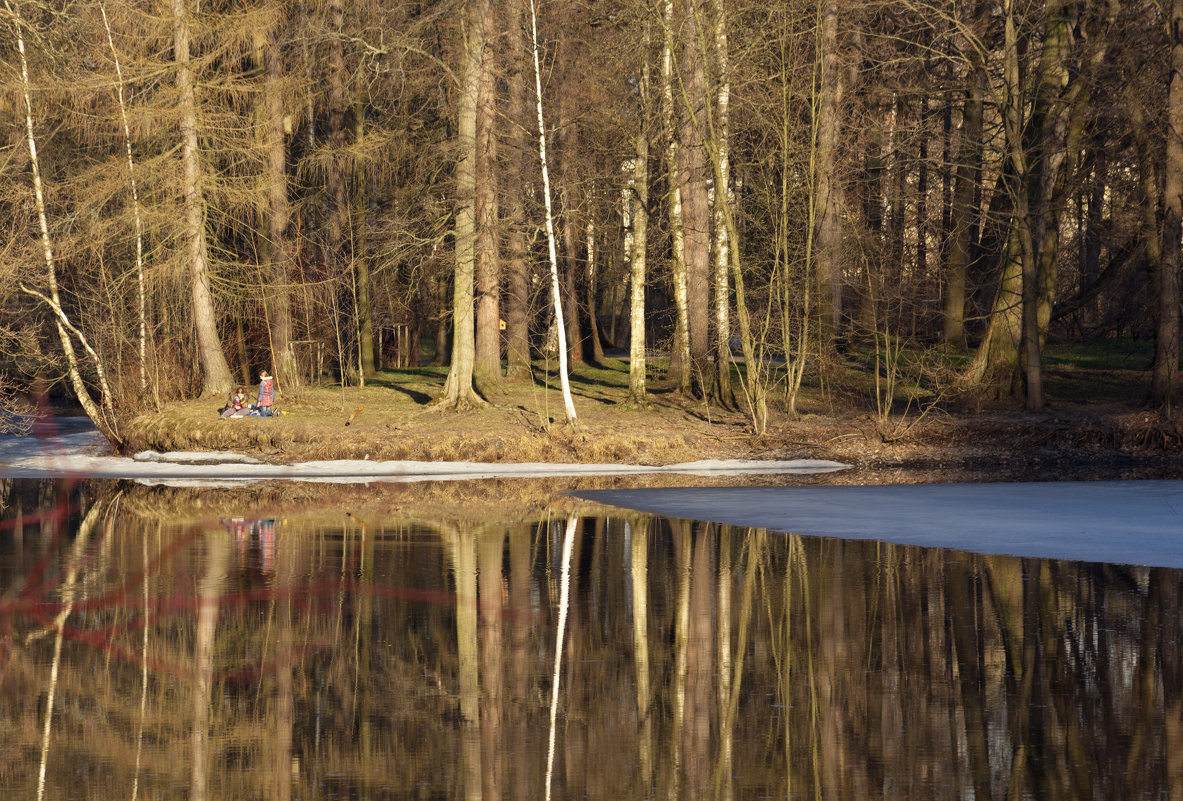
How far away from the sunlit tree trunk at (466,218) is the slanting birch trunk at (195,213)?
601 centimetres

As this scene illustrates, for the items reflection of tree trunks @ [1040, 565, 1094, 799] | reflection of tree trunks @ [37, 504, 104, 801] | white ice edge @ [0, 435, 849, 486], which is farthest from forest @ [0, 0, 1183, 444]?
reflection of tree trunks @ [1040, 565, 1094, 799]

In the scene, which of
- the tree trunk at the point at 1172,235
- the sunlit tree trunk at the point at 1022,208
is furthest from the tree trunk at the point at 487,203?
the tree trunk at the point at 1172,235

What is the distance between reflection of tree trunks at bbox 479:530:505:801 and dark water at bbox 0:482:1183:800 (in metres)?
0.03

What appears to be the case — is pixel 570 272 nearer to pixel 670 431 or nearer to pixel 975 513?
pixel 670 431

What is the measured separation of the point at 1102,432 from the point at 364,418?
1594 cm

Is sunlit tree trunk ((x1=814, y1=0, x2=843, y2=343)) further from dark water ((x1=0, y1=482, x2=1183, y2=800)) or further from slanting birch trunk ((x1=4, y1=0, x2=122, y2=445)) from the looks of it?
dark water ((x1=0, y1=482, x2=1183, y2=800))

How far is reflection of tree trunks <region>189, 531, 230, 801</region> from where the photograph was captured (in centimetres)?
694

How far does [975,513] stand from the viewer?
57.4 feet

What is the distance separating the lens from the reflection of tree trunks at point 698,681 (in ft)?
22.5

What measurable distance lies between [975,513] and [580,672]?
998 cm

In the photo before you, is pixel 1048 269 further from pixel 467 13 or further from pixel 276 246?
pixel 276 246

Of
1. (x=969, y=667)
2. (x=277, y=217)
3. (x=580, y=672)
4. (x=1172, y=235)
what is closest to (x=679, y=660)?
(x=580, y=672)

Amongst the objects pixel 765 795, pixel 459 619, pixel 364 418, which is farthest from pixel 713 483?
pixel 765 795

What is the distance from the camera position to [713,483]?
880 inches
